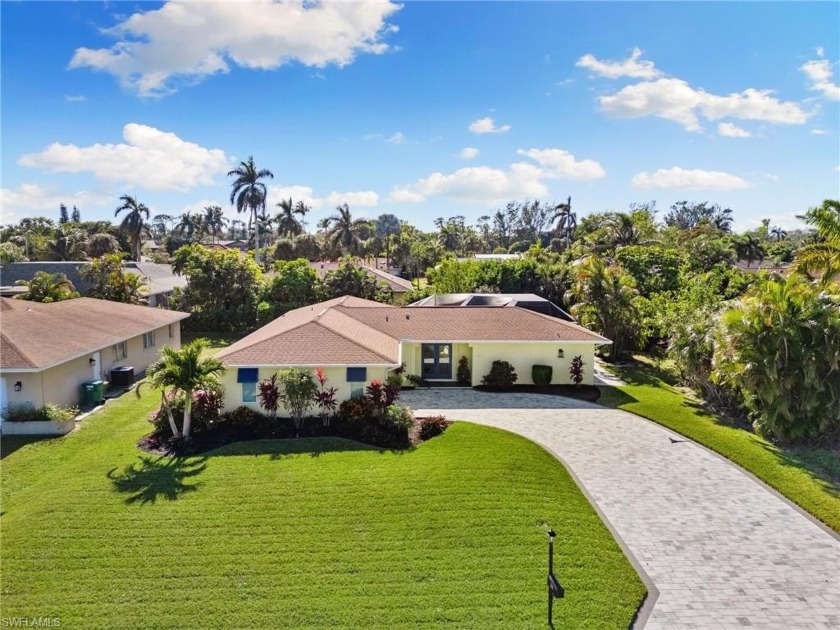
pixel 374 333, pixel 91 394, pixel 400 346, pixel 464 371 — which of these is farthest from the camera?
pixel 464 371

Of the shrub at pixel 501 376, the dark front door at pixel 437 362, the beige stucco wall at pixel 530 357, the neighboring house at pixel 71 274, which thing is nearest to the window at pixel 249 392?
the dark front door at pixel 437 362

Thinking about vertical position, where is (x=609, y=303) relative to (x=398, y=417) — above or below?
above

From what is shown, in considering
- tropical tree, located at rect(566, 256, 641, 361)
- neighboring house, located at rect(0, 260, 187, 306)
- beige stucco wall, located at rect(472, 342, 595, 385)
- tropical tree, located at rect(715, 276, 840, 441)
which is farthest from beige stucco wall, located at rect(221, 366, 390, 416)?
neighboring house, located at rect(0, 260, 187, 306)

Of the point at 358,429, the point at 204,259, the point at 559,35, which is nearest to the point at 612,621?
the point at 358,429

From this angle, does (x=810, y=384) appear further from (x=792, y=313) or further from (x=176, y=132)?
(x=176, y=132)

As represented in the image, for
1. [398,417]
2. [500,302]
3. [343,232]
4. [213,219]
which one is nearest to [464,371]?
[398,417]

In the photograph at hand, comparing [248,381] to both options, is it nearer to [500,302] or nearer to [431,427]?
[431,427]
